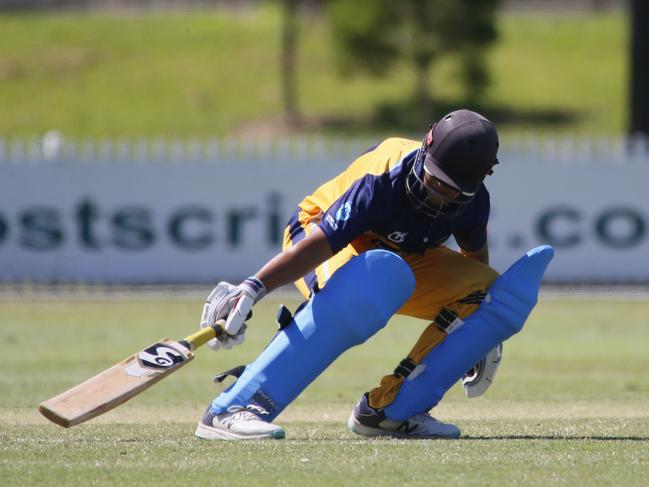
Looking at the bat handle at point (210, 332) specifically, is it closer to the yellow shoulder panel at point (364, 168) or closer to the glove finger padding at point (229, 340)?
the glove finger padding at point (229, 340)

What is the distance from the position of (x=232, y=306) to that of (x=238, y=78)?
32513 millimetres

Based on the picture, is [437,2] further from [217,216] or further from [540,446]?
[540,446]

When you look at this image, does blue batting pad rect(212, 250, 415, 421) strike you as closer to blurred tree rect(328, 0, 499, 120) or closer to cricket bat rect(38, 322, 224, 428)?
cricket bat rect(38, 322, 224, 428)

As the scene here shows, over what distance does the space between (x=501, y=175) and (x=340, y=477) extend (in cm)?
1054

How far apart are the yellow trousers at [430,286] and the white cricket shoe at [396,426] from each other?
0.05 meters

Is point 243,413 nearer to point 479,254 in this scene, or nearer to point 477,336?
point 477,336

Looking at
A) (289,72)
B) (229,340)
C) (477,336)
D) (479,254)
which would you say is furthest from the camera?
(289,72)

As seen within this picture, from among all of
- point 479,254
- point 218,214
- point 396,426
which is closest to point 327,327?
point 396,426

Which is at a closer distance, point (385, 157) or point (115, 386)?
point (115, 386)

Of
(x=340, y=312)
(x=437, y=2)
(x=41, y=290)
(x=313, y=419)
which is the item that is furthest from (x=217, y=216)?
(x=437, y=2)

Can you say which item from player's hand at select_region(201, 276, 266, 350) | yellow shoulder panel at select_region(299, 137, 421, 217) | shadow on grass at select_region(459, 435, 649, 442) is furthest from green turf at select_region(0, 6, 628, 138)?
player's hand at select_region(201, 276, 266, 350)

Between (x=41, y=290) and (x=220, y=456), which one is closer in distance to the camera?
(x=220, y=456)

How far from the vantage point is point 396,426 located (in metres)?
5.90

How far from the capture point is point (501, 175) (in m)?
14.9
